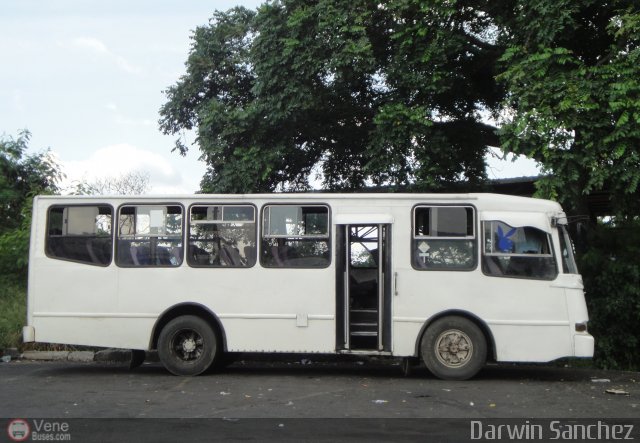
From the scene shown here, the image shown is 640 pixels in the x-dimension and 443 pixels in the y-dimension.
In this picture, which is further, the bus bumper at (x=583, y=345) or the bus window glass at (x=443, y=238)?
the bus window glass at (x=443, y=238)

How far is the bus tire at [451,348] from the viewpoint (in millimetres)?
11242

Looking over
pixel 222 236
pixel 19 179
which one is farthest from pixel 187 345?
pixel 19 179

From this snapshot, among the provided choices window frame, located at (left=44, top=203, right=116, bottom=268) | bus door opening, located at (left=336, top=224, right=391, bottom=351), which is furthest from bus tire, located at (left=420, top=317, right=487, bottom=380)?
window frame, located at (left=44, top=203, right=116, bottom=268)

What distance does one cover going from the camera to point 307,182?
20.5m

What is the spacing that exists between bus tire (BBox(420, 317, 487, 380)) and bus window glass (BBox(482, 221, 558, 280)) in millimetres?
888

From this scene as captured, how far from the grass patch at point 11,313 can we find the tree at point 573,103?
984 cm

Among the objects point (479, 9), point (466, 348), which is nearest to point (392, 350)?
point (466, 348)

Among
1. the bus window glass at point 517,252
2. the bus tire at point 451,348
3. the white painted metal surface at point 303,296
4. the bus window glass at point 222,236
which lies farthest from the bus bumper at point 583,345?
the bus window glass at point 222,236

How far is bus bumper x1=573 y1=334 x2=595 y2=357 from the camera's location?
35.9ft

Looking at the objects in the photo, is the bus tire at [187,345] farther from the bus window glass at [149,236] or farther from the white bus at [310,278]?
the bus window glass at [149,236]

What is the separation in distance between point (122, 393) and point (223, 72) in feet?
37.6

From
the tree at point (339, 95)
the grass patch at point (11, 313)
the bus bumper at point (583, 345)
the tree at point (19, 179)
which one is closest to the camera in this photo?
the bus bumper at point (583, 345)
